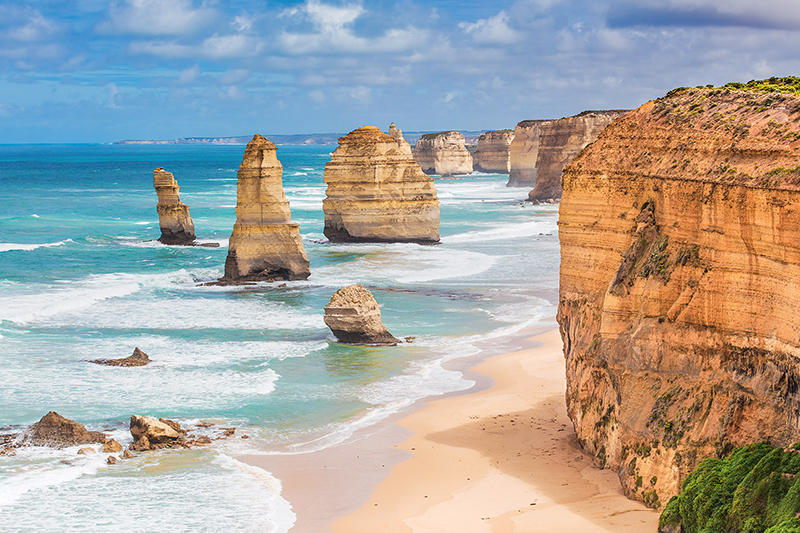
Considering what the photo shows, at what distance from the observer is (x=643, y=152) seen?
14.0 meters

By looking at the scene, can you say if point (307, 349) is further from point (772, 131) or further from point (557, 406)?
point (772, 131)

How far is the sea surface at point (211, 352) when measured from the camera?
14.7m

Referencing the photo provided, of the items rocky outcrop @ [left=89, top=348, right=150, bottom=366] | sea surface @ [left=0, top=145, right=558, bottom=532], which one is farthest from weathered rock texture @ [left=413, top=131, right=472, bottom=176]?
rocky outcrop @ [left=89, top=348, right=150, bottom=366]

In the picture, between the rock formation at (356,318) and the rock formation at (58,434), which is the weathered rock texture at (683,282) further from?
the rock formation at (356,318)

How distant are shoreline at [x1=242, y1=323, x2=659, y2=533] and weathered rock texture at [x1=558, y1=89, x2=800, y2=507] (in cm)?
78

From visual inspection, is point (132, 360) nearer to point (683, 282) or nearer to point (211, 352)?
point (211, 352)

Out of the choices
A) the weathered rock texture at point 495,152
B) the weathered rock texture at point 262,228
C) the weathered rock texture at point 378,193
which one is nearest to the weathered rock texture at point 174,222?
the weathered rock texture at point 378,193

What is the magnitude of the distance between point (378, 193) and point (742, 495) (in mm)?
41668

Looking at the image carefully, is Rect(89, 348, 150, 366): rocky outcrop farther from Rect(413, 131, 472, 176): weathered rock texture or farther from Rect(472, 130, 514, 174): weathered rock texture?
Rect(472, 130, 514, 174): weathered rock texture

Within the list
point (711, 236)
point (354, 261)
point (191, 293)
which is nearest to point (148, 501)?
point (711, 236)

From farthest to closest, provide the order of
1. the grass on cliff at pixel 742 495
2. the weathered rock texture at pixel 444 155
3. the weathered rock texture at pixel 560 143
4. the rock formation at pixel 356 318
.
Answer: the weathered rock texture at pixel 444 155
the weathered rock texture at pixel 560 143
the rock formation at pixel 356 318
the grass on cliff at pixel 742 495

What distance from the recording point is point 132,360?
23.4 m

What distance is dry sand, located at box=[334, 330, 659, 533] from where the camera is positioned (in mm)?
12617

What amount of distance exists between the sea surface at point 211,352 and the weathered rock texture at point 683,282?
5738 millimetres
